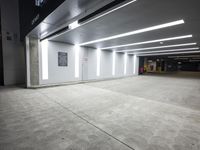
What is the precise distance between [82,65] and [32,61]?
3671 mm

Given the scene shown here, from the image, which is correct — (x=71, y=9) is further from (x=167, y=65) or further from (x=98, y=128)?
(x=167, y=65)

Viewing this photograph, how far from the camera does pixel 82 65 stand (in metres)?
9.23

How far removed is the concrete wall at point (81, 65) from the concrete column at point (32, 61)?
10.2 inches

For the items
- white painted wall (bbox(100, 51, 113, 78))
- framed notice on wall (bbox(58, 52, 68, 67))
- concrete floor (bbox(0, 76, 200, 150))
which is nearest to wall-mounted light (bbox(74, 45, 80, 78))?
framed notice on wall (bbox(58, 52, 68, 67))

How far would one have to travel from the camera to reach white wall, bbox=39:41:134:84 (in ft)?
24.5

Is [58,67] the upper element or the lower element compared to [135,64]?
lower

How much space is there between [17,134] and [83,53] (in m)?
7.69

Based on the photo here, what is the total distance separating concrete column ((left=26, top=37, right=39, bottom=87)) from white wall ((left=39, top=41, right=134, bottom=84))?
0.32m

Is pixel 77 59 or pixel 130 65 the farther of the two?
pixel 130 65

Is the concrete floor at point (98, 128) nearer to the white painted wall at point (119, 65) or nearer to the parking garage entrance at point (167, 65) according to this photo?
the white painted wall at point (119, 65)

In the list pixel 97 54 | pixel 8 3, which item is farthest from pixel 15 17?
pixel 97 54

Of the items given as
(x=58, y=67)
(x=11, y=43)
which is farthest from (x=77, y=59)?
(x=11, y=43)

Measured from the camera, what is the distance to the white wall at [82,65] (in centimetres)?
747

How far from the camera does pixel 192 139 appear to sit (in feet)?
6.84
